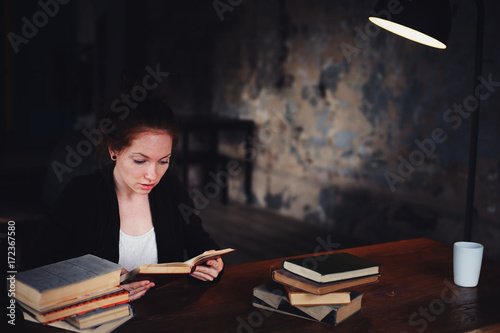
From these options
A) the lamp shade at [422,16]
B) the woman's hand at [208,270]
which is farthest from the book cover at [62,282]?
the lamp shade at [422,16]

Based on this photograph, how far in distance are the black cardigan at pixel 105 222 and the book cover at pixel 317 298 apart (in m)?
0.64

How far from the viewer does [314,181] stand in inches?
189

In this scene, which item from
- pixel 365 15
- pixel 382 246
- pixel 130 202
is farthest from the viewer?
Answer: pixel 365 15

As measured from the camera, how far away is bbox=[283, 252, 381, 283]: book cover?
125 centimetres

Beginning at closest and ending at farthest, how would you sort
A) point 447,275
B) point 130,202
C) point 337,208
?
1. point 447,275
2. point 130,202
3. point 337,208

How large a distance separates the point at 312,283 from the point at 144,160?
0.71 meters

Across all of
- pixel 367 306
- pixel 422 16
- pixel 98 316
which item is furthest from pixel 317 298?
pixel 422 16

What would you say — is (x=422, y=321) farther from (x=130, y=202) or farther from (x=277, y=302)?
(x=130, y=202)

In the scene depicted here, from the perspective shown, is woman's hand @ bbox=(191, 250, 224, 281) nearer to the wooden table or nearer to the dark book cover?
the wooden table

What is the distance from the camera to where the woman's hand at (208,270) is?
149 centimetres

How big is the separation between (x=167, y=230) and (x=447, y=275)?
96 centimetres

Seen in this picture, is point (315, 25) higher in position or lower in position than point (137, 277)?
higher

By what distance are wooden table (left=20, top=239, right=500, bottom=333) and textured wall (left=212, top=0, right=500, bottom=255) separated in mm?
1927

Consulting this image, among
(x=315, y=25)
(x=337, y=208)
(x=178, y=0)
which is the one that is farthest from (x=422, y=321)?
(x=178, y=0)
